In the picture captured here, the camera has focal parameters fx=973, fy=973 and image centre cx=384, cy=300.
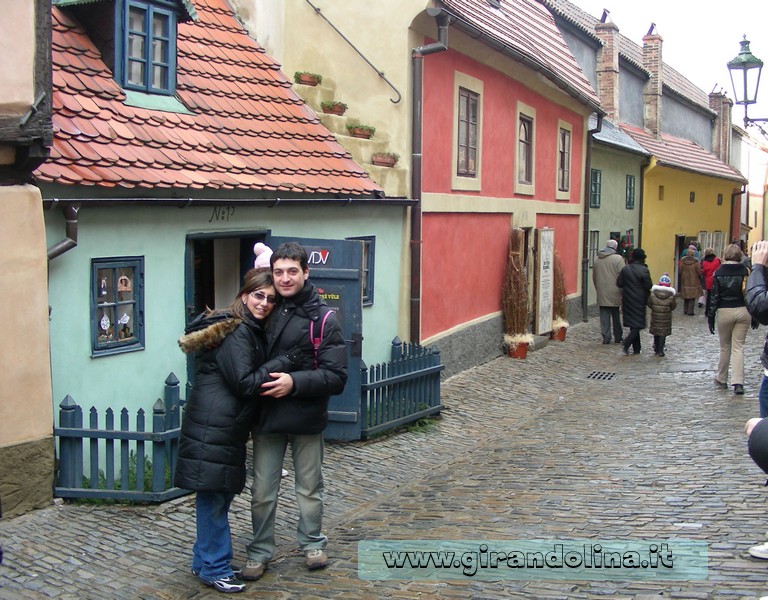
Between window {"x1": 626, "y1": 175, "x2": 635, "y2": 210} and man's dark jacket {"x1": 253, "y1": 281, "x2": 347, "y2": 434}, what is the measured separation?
2169cm

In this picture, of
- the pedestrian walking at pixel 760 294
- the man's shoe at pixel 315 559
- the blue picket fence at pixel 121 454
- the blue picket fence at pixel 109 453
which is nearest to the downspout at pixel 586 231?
the pedestrian walking at pixel 760 294

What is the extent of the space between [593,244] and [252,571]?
19002 mm

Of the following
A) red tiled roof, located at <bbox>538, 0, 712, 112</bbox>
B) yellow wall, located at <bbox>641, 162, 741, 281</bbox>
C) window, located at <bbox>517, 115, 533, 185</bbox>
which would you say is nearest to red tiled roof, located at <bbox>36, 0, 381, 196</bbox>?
window, located at <bbox>517, 115, 533, 185</bbox>

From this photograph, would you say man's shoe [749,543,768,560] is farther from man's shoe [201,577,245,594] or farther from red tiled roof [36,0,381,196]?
red tiled roof [36,0,381,196]

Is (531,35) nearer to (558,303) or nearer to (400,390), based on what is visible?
(558,303)

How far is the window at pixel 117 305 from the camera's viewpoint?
24.6 feet

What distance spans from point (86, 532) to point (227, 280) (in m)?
4.00

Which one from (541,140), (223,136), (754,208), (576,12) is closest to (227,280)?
(223,136)

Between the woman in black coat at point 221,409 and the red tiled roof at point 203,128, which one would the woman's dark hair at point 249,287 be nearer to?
the woman in black coat at point 221,409

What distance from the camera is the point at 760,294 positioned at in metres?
6.71

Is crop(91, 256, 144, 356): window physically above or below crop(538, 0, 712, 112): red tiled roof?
below

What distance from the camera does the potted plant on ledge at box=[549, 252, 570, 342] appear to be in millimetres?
18359

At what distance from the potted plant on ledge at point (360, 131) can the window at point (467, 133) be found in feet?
6.45

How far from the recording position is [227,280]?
9.91 metres
